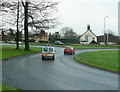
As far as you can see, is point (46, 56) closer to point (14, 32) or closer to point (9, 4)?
point (9, 4)

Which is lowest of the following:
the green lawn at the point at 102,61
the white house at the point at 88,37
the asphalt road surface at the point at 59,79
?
the asphalt road surface at the point at 59,79

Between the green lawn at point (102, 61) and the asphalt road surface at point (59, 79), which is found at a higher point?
the green lawn at point (102, 61)

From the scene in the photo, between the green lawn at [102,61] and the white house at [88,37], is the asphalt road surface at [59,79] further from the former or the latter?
the white house at [88,37]

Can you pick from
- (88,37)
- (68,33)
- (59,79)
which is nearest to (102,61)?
(59,79)

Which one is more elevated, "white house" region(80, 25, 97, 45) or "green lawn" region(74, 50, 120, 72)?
"white house" region(80, 25, 97, 45)

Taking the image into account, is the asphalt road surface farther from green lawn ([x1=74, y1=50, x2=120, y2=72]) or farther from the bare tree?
the bare tree

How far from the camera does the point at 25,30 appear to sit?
3409cm

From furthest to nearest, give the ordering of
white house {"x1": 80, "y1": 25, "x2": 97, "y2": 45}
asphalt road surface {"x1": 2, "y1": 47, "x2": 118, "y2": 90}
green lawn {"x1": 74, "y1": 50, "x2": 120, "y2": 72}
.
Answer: white house {"x1": 80, "y1": 25, "x2": 97, "y2": 45}, green lawn {"x1": 74, "y1": 50, "x2": 120, "y2": 72}, asphalt road surface {"x1": 2, "y1": 47, "x2": 118, "y2": 90}

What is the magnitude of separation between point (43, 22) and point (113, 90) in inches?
1063

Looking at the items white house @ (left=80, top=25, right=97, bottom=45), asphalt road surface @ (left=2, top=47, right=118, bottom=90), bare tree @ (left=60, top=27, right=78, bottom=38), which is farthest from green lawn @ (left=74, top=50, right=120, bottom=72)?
bare tree @ (left=60, top=27, right=78, bottom=38)

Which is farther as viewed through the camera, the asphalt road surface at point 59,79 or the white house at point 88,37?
the white house at point 88,37

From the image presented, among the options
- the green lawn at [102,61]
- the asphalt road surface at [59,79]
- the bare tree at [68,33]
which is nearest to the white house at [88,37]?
the bare tree at [68,33]

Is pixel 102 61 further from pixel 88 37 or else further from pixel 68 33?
pixel 68 33

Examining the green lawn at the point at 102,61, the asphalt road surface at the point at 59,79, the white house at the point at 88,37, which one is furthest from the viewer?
the white house at the point at 88,37
